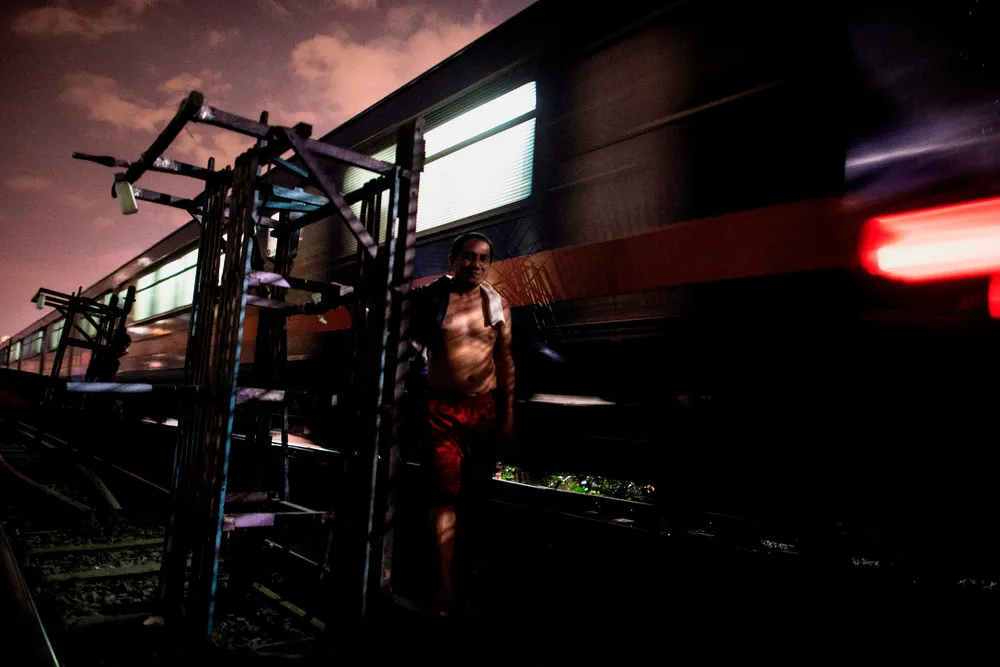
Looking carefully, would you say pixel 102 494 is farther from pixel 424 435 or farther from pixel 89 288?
pixel 89 288

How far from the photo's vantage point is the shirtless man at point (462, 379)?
250 centimetres

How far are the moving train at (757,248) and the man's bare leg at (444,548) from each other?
48.2 inches

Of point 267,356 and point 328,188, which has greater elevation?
point 328,188

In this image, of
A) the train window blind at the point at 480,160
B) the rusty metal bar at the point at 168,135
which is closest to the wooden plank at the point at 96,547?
the rusty metal bar at the point at 168,135

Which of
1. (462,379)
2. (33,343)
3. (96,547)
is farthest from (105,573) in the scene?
(33,343)

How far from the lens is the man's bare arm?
272 centimetres

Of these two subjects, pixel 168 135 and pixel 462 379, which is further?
pixel 462 379

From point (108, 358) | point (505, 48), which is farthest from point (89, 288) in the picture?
point (505, 48)

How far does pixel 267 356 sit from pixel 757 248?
249 centimetres

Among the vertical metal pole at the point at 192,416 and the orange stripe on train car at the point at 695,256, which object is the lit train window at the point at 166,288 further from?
the orange stripe on train car at the point at 695,256

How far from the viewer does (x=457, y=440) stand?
2582mm

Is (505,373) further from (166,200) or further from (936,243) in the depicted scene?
(166,200)

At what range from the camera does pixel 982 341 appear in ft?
6.87

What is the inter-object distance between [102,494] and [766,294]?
555cm
